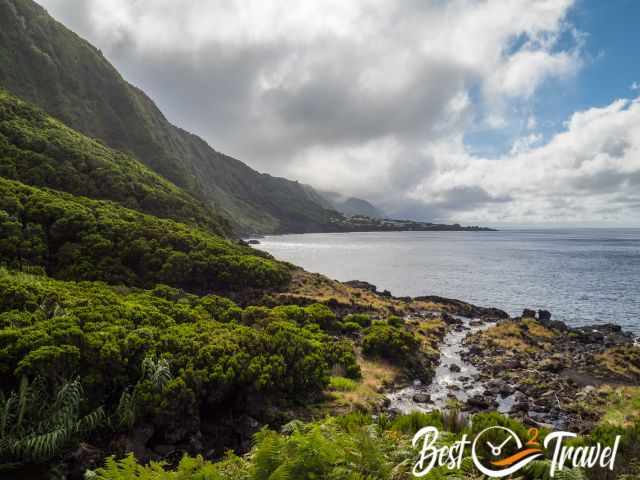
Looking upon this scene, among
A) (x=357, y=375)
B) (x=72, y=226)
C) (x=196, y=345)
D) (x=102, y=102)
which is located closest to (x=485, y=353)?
(x=357, y=375)

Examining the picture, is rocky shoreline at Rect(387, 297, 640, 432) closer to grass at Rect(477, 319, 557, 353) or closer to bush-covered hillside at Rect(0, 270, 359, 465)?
grass at Rect(477, 319, 557, 353)

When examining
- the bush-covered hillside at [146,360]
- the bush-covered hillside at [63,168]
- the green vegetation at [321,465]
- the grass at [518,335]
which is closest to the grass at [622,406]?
the grass at [518,335]

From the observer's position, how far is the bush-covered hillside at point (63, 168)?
131 ft

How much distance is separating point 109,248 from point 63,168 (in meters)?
22.1

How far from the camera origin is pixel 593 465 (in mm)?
6809

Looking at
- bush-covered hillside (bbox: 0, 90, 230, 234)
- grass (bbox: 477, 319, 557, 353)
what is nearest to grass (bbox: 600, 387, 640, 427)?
grass (bbox: 477, 319, 557, 353)

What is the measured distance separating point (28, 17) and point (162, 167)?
177 ft

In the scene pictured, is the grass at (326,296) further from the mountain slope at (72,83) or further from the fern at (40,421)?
the mountain slope at (72,83)

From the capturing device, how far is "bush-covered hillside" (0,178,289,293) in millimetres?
24344

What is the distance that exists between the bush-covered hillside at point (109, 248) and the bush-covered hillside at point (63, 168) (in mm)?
9037

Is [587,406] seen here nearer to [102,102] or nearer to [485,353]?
[485,353]

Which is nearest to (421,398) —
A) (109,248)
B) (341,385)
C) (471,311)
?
(341,385)

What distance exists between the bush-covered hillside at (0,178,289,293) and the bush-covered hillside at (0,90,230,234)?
29.6ft

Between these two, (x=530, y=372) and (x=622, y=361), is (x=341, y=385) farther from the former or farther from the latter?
(x=622, y=361)
